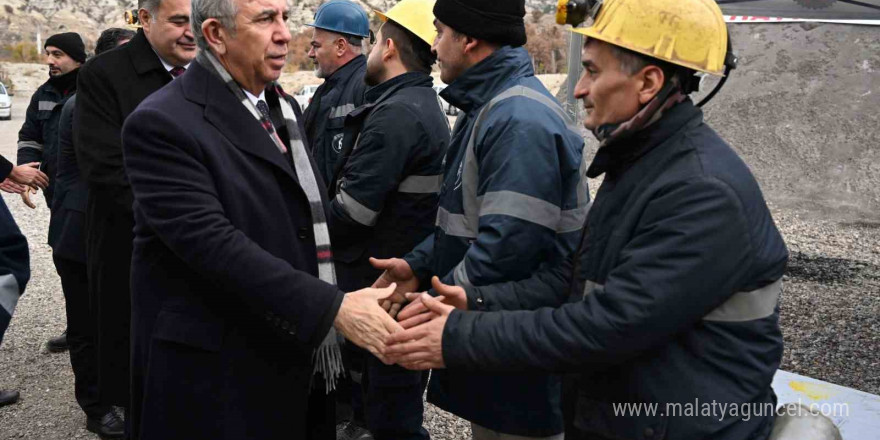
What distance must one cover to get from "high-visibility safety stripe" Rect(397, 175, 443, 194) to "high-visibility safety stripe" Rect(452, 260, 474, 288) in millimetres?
→ 1222

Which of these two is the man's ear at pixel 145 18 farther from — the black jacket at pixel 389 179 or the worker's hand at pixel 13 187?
the worker's hand at pixel 13 187

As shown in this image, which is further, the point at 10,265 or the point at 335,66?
the point at 335,66

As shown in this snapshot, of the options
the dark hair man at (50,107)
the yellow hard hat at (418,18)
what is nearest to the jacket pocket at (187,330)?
the yellow hard hat at (418,18)

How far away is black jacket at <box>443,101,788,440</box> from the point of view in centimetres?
157

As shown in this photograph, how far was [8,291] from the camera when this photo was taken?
105 inches

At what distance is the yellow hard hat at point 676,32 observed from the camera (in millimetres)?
1717

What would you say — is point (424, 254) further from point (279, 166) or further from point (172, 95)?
point (172, 95)

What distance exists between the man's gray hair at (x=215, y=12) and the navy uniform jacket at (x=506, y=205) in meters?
0.82

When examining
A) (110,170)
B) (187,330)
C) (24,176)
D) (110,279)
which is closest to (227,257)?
(187,330)

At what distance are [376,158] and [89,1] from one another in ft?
280

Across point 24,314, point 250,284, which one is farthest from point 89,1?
point 250,284

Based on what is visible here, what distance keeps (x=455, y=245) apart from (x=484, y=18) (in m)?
0.79

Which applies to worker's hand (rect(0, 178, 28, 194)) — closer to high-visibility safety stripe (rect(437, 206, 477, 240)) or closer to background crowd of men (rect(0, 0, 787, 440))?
background crowd of men (rect(0, 0, 787, 440))

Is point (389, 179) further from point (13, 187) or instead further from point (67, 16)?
point (67, 16)
